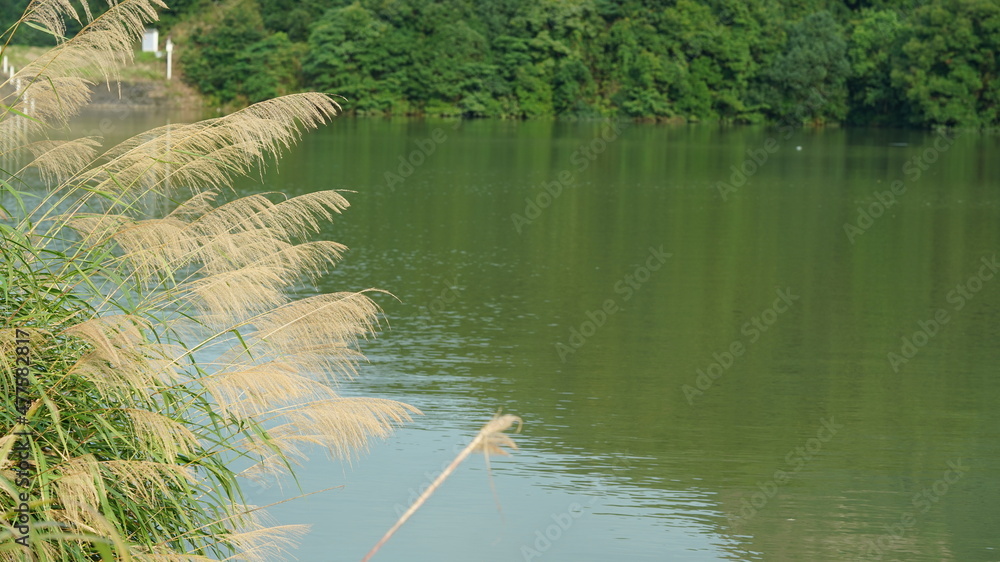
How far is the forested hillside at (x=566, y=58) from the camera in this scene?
51281 mm

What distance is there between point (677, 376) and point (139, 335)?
Answer: 6.70 m

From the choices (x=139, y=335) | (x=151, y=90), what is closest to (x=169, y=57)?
Answer: (x=151, y=90)

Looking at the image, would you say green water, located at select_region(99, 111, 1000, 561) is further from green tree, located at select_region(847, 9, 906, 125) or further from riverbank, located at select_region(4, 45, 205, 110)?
riverbank, located at select_region(4, 45, 205, 110)

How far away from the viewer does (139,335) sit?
371 centimetres

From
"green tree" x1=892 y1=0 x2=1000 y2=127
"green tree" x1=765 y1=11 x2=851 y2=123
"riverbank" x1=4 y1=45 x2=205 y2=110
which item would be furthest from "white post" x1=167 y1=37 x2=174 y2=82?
"green tree" x1=892 y1=0 x2=1000 y2=127

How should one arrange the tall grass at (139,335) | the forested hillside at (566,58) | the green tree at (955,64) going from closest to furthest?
1. the tall grass at (139,335)
2. the green tree at (955,64)
3. the forested hillside at (566,58)

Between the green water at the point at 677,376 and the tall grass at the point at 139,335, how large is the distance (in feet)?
7.41

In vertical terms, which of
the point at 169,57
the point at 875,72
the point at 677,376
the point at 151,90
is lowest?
Answer: the point at 677,376

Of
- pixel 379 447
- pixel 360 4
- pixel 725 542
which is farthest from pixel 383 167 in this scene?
pixel 360 4

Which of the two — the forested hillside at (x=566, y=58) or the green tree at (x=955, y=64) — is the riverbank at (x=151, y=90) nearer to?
the forested hillside at (x=566, y=58)

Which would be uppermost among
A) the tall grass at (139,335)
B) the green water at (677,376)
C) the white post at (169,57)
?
the white post at (169,57)

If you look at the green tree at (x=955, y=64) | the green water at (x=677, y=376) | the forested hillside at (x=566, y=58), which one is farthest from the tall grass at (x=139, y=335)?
the forested hillside at (x=566, y=58)

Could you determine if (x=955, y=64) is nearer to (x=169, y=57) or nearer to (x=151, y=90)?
(x=169, y=57)

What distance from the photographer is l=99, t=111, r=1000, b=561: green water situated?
21.9ft
